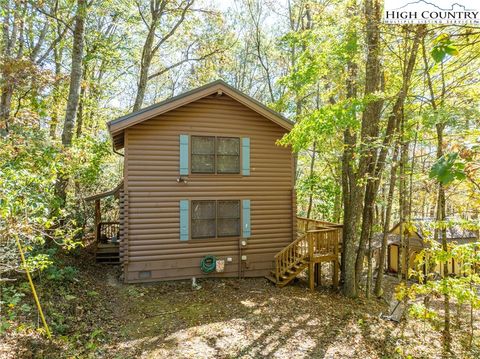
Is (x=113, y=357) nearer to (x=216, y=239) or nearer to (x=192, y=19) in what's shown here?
(x=216, y=239)

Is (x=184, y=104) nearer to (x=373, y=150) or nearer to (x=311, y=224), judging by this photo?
(x=373, y=150)

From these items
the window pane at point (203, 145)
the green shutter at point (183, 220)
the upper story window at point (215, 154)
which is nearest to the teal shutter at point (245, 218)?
the upper story window at point (215, 154)

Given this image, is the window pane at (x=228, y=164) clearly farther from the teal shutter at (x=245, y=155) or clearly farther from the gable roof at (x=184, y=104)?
the gable roof at (x=184, y=104)

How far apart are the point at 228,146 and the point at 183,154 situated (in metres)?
1.54

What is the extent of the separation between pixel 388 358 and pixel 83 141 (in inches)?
461

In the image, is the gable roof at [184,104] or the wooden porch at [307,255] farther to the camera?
the wooden porch at [307,255]

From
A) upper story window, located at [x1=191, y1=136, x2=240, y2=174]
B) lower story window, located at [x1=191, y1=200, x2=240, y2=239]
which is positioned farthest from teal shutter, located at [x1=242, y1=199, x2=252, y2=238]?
upper story window, located at [x1=191, y1=136, x2=240, y2=174]

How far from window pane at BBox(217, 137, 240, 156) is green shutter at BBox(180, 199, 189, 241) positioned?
81.0 inches

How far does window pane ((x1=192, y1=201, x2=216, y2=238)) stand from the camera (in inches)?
377

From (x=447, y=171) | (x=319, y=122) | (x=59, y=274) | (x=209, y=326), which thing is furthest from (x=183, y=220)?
(x=447, y=171)

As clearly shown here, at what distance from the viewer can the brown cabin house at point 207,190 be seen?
9.02 m

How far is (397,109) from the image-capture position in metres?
7.88

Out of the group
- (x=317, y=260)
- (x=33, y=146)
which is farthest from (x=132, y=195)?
Result: (x=317, y=260)

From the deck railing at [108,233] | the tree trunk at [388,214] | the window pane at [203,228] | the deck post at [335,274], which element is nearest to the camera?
the tree trunk at [388,214]
